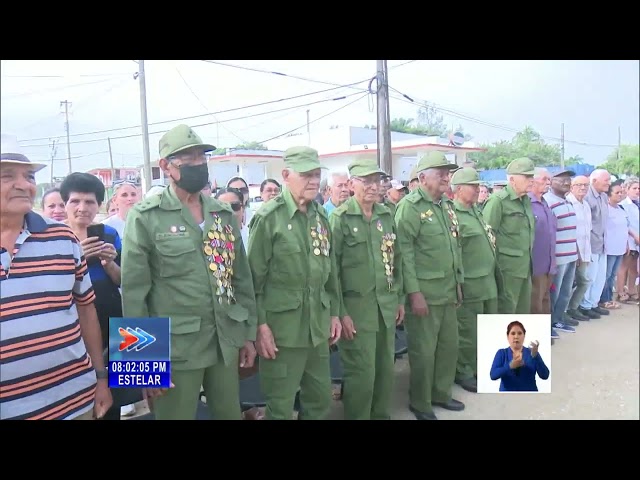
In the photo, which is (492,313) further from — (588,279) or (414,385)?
(588,279)

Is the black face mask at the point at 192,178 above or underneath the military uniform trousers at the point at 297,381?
above

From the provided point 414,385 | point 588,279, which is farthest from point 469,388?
point 588,279

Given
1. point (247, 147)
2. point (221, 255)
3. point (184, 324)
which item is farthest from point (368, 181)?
point (184, 324)

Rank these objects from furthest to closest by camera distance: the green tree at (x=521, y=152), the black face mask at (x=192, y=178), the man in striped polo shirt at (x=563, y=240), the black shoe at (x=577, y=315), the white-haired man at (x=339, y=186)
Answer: the white-haired man at (x=339, y=186) → the man in striped polo shirt at (x=563, y=240) → the black shoe at (x=577, y=315) → the green tree at (x=521, y=152) → the black face mask at (x=192, y=178)

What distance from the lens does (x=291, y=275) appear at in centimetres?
267

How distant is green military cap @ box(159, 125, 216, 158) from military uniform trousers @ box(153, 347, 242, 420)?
3.27 feet

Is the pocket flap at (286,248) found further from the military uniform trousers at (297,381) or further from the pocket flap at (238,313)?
the military uniform trousers at (297,381)

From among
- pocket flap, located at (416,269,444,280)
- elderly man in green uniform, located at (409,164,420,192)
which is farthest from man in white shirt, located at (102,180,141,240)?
elderly man in green uniform, located at (409,164,420,192)

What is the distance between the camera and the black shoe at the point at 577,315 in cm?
349

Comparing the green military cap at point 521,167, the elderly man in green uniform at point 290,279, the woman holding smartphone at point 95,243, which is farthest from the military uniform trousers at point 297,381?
the green military cap at point 521,167

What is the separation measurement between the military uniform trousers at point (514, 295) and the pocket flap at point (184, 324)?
2.13m

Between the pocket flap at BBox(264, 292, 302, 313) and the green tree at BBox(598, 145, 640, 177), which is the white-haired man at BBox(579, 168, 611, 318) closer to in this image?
the green tree at BBox(598, 145, 640, 177)

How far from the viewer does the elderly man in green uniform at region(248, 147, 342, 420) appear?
105 inches

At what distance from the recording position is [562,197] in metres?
3.93
